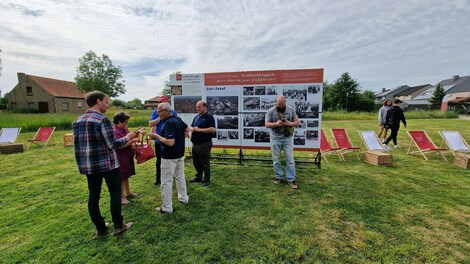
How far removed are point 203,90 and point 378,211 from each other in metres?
4.96

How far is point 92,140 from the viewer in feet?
8.46

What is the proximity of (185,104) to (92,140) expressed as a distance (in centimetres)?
393

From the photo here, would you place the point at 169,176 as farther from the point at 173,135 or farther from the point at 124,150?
the point at 124,150

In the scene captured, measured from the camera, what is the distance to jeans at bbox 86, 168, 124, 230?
2744mm

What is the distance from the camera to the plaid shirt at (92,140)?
8.37 feet

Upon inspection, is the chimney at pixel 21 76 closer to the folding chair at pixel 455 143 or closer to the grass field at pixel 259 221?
the grass field at pixel 259 221

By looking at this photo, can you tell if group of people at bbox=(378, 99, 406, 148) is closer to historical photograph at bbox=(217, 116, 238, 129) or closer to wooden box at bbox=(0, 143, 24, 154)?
historical photograph at bbox=(217, 116, 238, 129)

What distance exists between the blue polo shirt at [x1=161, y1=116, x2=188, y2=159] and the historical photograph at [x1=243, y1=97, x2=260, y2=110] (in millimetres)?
2758

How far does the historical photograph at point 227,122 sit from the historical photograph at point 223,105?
0.47 feet

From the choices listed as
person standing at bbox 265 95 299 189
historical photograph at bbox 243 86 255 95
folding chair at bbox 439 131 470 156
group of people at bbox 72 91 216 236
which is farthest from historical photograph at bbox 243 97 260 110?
folding chair at bbox 439 131 470 156

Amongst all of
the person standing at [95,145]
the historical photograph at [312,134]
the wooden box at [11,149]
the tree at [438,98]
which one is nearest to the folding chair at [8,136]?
the wooden box at [11,149]

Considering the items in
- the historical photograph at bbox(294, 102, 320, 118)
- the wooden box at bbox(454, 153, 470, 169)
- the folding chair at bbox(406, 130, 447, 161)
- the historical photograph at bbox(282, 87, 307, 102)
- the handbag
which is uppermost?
the historical photograph at bbox(282, 87, 307, 102)

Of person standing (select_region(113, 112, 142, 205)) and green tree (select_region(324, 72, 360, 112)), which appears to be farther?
green tree (select_region(324, 72, 360, 112))

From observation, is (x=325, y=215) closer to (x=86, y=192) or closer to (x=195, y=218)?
(x=195, y=218)
